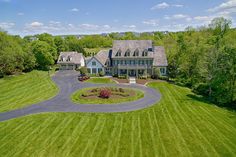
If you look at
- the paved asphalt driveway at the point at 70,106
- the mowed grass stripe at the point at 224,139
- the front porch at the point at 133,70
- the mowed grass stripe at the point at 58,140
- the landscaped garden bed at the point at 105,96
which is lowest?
the mowed grass stripe at the point at 224,139

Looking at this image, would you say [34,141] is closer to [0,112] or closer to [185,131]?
[0,112]

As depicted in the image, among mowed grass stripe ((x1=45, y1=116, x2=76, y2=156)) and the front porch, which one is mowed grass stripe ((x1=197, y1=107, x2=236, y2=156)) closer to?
mowed grass stripe ((x1=45, y1=116, x2=76, y2=156))

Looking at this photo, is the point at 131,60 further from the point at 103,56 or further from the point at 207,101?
the point at 207,101

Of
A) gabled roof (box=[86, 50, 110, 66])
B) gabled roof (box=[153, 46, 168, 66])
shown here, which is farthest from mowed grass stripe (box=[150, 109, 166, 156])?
gabled roof (box=[86, 50, 110, 66])

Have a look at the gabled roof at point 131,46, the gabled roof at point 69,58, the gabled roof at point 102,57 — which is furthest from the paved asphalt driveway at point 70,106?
the gabled roof at point 69,58

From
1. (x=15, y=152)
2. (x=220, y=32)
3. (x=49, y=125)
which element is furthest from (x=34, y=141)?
(x=220, y=32)

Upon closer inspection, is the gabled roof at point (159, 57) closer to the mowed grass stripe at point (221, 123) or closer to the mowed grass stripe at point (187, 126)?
the mowed grass stripe at point (187, 126)

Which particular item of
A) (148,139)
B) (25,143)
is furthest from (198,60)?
(25,143)
